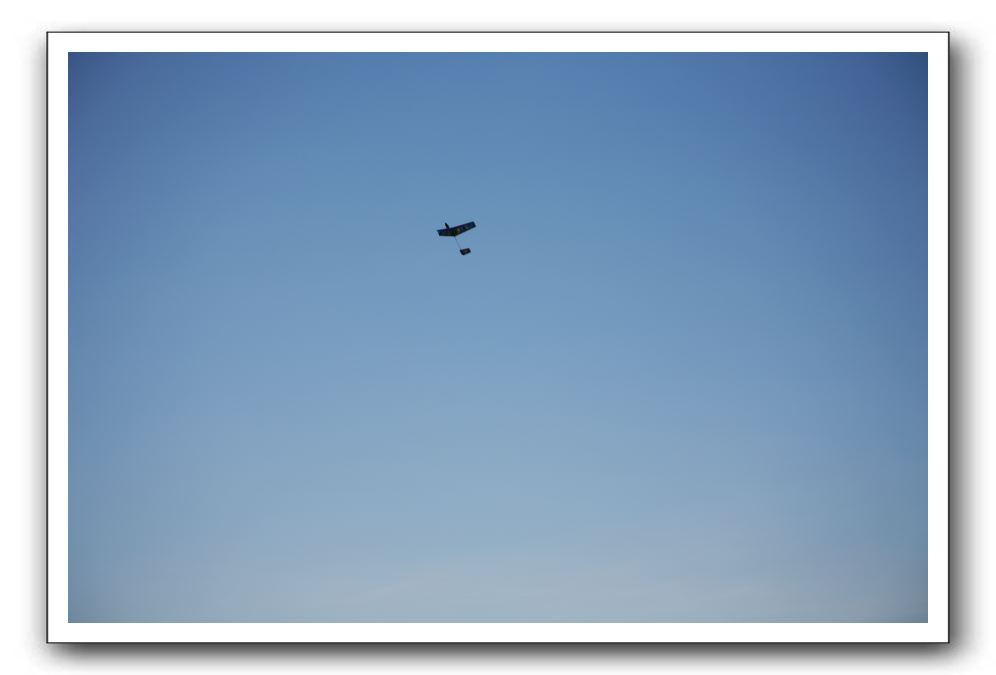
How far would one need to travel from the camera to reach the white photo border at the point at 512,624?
5949 mm

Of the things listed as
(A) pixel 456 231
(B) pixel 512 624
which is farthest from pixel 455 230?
(B) pixel 512 624

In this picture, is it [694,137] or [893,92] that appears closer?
[893,92]

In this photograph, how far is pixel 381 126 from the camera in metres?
6.55

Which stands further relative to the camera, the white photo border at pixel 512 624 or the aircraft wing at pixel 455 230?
the aircraft wing at pixel 455 230

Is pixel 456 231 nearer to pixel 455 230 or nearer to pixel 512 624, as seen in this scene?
pixel 455 230

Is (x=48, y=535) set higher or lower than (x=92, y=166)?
lower

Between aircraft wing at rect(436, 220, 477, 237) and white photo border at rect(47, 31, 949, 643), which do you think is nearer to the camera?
white photo border at rect(47, 31, 949, 643)

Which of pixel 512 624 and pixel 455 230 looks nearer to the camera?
pixel 512 624

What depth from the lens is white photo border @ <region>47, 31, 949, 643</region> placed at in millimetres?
5949

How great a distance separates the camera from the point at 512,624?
19.7 feet

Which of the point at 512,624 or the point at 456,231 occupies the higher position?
the point at 456,231

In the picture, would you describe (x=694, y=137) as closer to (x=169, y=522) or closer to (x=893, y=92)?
(x=893, y=92)
